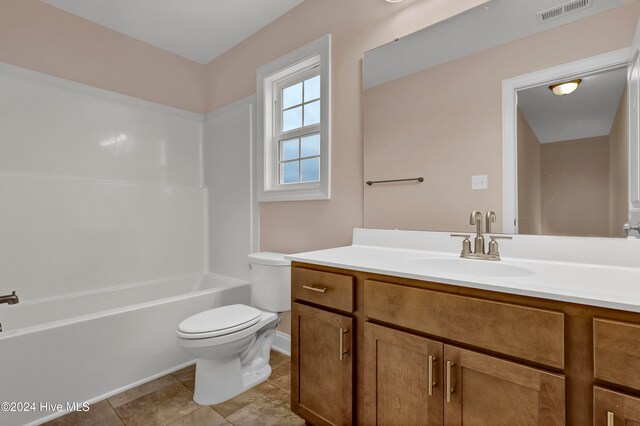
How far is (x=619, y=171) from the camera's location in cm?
114

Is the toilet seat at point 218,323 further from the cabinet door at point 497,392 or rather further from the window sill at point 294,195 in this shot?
the cabinet door at point 497,392

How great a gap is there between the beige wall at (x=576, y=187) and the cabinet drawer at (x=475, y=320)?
0.62 metres

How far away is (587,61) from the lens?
118 centimetres

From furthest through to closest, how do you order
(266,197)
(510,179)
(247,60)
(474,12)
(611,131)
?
(247,60)
(266,197)
(474,12)
(510,179)
(611,131)

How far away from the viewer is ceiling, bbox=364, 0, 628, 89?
128 centimetres

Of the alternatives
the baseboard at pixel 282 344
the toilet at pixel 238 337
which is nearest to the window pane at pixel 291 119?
the toilet at pixel 238 337

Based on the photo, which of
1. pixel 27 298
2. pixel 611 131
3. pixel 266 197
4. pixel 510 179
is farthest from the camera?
pixel 266 197

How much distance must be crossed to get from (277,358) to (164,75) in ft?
8.62

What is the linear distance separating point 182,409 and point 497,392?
1.54m

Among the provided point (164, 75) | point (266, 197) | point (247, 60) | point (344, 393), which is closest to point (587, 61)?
point (344, 393)

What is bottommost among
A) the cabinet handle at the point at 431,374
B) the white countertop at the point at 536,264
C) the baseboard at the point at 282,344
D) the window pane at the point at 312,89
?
the baseboard at the point at 282,344

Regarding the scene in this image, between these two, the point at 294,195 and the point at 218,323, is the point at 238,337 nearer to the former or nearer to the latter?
the point at 218,323

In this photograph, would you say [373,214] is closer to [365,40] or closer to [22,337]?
[365,40]

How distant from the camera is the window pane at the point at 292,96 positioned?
2.36m
